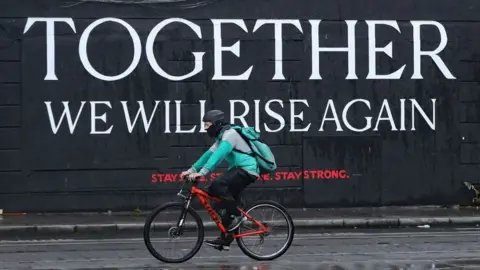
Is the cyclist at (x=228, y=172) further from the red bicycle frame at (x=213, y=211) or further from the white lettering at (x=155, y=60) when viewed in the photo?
the white lettering at (x=155, y=60)

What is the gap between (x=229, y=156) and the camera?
11016mm

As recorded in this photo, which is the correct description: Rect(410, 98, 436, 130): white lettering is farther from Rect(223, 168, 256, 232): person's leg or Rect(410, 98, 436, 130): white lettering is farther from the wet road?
Rect(223, 168, 256, 232): person's leg

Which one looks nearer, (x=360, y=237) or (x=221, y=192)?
(x=221, y=192)

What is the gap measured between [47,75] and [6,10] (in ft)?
4.58

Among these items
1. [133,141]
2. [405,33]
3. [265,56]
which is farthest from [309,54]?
[133,141]

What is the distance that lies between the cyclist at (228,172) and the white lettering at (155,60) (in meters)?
6.47

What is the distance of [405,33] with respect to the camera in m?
18.0

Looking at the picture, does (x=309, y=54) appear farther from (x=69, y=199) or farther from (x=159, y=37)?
(x=69, y=199)

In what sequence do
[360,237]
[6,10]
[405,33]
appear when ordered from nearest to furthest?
[360,237]
[6,10]
[405,33]

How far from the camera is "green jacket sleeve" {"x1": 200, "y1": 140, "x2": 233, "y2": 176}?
10695mm

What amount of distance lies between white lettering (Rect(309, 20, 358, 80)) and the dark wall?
0.04m

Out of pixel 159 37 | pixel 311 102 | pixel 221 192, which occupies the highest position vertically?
pixel 159 37

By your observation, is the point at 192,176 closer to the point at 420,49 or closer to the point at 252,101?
the point at 252,101

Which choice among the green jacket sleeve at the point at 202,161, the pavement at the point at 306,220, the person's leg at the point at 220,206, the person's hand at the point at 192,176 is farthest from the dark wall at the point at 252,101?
the person's hand at the point at 192,176
